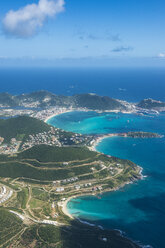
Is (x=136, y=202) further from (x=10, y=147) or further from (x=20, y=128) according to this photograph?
(x=20, y=128)

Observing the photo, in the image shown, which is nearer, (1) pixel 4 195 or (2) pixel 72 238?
(2) pixel 72 238

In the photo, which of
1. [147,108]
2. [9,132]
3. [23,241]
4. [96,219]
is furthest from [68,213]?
[147,108]

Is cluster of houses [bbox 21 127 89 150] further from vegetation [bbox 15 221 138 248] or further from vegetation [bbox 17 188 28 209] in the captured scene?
vegetation [bbox 15 221 138 248]

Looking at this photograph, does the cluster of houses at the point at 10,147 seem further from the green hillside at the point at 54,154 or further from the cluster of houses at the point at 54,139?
the green hillside at the point at 54,154

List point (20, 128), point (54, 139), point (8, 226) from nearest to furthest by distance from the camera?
point (8, 226)
point (54, 139)
point (20, 128)

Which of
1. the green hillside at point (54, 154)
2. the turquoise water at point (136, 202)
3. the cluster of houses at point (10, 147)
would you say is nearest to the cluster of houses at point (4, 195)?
the turquoise water at point (136, 202)

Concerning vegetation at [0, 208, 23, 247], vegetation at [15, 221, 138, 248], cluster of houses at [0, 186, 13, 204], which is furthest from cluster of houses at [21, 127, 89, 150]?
vegetation at [15, 221, 138, 248]

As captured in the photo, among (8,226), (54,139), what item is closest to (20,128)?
(54,139)
